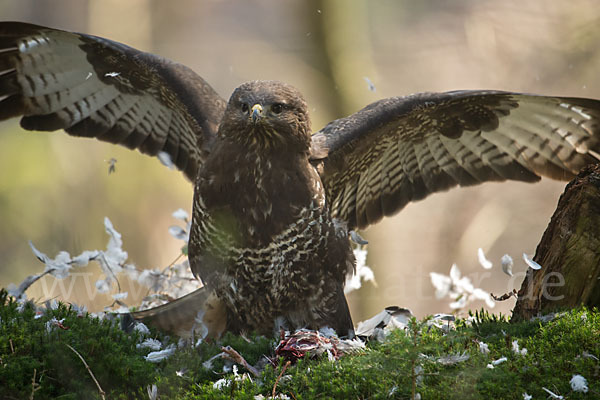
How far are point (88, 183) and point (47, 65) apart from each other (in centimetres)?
389

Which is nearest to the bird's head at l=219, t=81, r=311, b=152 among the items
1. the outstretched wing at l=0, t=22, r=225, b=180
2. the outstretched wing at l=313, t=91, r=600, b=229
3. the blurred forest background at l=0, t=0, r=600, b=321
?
the outstretched wing at l=313, t=91, r=600, b=229

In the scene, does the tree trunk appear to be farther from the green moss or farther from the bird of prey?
the bird of prey

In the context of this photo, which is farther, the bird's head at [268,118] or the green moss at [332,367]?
the bird's head at [268,118]

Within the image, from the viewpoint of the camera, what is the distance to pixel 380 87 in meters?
7.04

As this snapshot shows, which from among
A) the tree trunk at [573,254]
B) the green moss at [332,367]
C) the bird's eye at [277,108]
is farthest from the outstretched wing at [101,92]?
the tree trunk at [573,254]

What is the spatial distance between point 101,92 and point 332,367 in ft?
7.99

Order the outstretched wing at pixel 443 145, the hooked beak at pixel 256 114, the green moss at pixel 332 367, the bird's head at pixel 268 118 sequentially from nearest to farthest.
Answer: the green moss at pixel 332 367
the hooked beak at pixel 256 114
the bird's head at pixel 268 118
the outstretched wing at pixel 443 145

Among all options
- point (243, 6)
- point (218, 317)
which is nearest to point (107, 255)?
point (218, 317)

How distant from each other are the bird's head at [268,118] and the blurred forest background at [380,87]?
318 centimetres

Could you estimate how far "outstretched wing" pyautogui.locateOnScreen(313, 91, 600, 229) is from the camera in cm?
369

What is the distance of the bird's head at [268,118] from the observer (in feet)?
10.9

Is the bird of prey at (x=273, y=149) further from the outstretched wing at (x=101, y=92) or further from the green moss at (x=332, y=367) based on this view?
the green moss at (x=332, y=367)

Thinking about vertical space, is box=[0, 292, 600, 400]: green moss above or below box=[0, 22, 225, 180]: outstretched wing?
below

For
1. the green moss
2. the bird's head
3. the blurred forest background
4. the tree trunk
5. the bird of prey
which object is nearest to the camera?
the green moss
